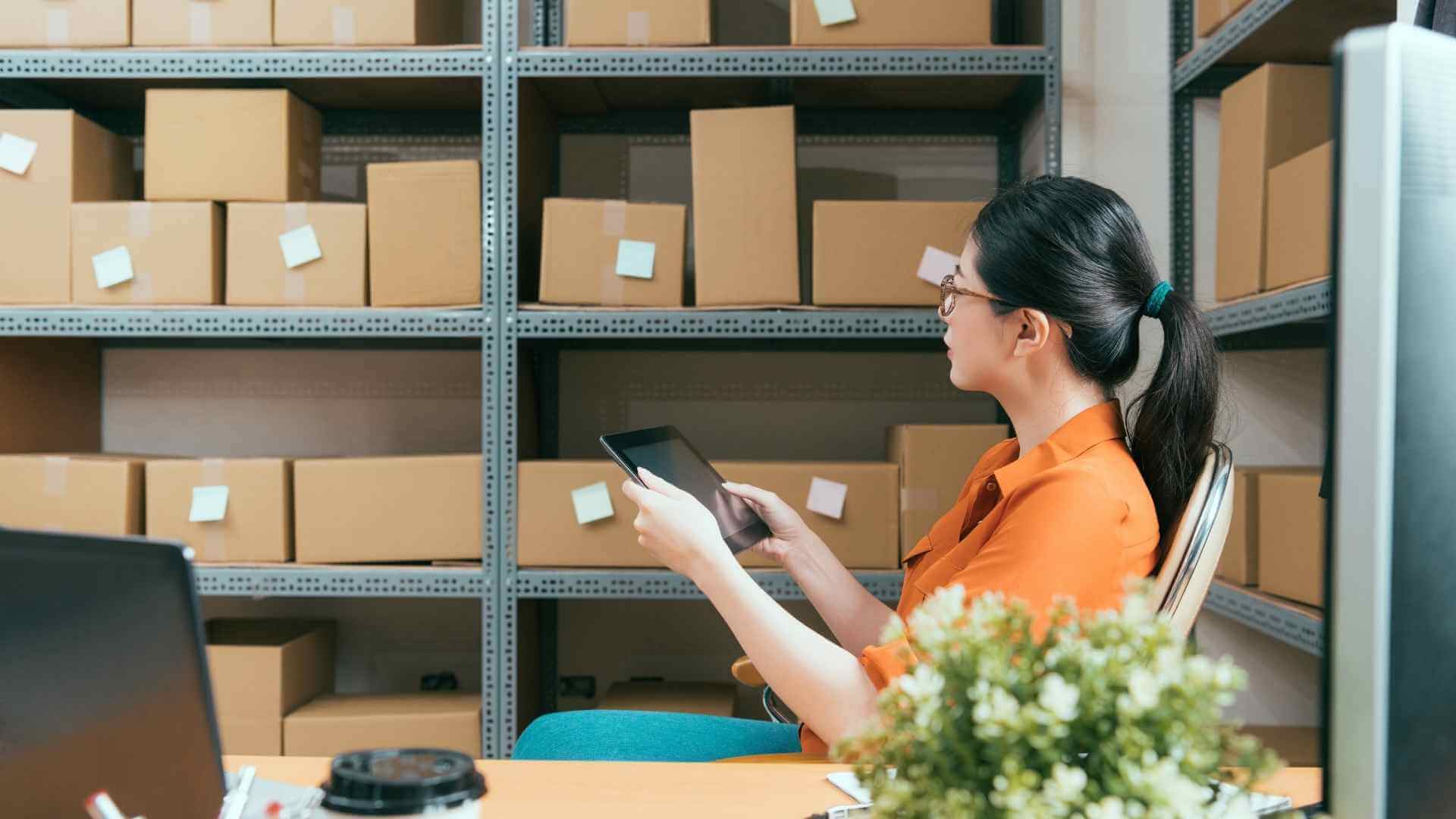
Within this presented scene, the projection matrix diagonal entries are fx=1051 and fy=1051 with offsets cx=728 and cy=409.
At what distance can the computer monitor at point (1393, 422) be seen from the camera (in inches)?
17.5

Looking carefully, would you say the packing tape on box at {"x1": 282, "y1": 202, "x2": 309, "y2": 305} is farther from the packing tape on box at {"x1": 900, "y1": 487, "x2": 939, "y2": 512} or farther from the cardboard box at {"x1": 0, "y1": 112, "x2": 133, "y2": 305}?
the packing tape on box at {"x1": 900, "y1": 487, "x2": 939, "y2": 512}

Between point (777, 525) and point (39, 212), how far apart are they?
1596mm

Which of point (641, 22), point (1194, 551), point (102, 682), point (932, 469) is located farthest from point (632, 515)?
point (102, 682)

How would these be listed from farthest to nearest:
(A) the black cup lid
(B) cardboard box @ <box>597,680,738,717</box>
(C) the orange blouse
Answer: (B) cardboard box @ <box>597,680,738,717</box> < (C) the orange blouse < (A) the black cup lid

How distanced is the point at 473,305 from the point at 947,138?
114cm

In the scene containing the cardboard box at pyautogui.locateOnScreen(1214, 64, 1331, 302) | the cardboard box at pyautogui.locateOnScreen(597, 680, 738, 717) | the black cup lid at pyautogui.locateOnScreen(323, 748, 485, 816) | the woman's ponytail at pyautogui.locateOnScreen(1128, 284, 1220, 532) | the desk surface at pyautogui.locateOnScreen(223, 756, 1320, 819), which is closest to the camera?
the black cup lid at pyautogui.locateOnScreen(323, 748, 485, 816)

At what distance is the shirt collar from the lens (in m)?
1.12

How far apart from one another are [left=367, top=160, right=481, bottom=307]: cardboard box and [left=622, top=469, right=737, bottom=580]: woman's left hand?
98 cm

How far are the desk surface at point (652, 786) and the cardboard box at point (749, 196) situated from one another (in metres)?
1.19

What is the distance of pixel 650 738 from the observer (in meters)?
1.34

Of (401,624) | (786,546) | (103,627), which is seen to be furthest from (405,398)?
(103,627)

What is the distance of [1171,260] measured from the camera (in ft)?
7.43

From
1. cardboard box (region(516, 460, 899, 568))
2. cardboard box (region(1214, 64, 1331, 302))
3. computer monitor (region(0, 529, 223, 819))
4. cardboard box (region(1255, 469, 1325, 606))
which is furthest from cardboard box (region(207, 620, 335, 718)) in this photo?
cardboard box (region(1214, 64, 1331, 302))

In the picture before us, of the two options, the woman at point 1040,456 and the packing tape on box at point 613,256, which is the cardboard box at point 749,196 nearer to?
the packing tape on box at point 613,256
